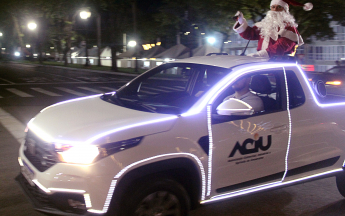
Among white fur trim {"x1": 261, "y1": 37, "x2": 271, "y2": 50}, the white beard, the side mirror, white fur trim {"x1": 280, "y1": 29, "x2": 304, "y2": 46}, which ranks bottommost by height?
the side mirror

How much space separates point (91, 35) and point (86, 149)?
53.0 m

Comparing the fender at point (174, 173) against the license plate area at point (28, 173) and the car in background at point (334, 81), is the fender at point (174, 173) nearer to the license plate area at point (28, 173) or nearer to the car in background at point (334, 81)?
the license plate area at point (28, 173)

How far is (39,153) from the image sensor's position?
3.44m

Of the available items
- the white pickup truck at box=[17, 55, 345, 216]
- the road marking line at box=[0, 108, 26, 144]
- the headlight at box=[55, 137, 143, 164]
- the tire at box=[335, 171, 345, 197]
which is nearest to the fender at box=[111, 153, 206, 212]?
the white pickup truck at box=[17, 55, 345, 216]

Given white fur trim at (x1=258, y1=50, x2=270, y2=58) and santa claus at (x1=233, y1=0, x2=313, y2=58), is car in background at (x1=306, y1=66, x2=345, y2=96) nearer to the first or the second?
santa claus at (x1=233, y1=0, x2=313, y2=58)

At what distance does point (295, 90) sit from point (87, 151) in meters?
2.29

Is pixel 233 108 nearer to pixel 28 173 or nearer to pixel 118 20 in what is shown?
pixel 28 173

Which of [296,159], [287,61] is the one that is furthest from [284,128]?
[287,61]

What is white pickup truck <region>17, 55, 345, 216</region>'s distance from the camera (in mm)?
3092

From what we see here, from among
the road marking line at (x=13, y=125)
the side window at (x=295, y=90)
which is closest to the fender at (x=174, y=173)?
the side window at (x=295, y=90)

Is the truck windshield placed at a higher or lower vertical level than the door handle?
higher

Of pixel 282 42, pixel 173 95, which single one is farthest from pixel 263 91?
pixel 173 95

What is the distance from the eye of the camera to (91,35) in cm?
5412

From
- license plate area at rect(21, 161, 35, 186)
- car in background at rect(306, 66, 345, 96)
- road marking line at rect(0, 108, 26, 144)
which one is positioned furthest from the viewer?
car in background at rect(306, 66, 345, 96)
